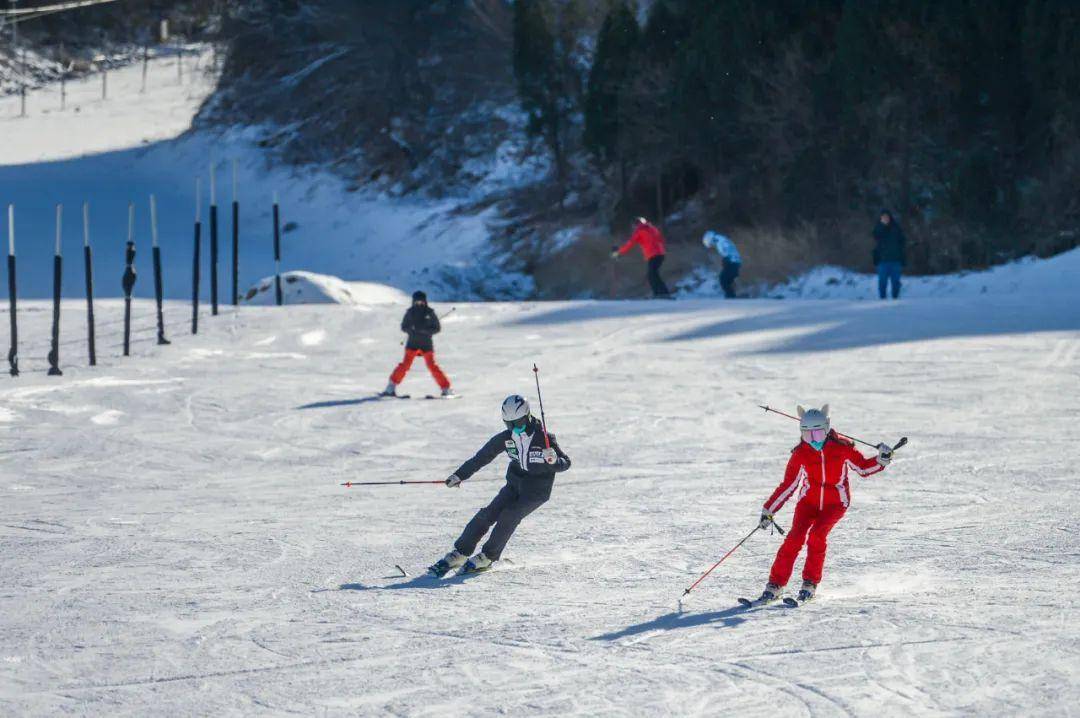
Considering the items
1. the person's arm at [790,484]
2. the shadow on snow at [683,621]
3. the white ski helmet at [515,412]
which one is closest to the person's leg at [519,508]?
the white ski helmet at [515,412]

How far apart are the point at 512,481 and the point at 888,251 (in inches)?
676

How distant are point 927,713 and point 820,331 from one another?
1676 centimetres

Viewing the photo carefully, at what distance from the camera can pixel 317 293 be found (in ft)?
98.5

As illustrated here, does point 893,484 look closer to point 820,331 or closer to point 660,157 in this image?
point 820,331

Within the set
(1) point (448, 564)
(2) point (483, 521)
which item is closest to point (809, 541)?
(2) point (483, 521)

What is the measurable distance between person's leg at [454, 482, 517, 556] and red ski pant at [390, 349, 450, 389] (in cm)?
879

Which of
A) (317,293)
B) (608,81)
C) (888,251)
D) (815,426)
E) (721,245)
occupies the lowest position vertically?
(815,426)

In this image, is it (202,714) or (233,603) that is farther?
(233,603)

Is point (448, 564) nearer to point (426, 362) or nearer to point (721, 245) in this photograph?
point (426, 362)

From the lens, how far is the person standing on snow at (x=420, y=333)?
767 inches

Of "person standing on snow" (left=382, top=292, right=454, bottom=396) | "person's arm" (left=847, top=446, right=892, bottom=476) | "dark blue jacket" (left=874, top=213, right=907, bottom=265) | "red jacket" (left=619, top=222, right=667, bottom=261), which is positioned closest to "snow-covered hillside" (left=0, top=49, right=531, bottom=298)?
"red jacket" (left=619, top=222, right=667, bottom=261)

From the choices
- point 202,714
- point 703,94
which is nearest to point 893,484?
point 202,714

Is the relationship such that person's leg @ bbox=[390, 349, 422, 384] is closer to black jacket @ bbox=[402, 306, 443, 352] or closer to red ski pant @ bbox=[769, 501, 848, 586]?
black jacket @ bbox=[402, 306, 443, 352]

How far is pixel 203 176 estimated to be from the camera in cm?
4659
